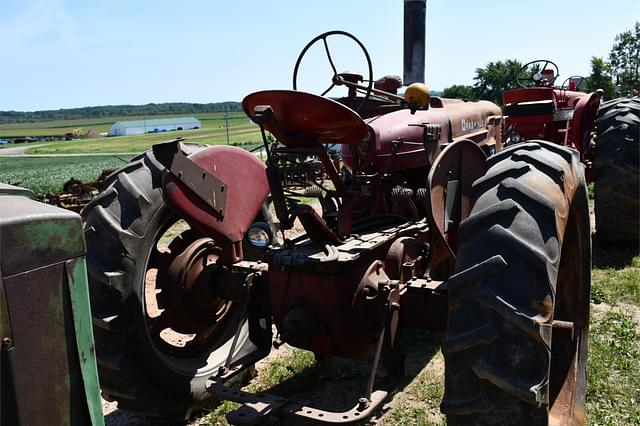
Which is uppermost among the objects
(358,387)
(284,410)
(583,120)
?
(583,120)

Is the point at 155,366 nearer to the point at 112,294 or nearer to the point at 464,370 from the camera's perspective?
the point at 112,294

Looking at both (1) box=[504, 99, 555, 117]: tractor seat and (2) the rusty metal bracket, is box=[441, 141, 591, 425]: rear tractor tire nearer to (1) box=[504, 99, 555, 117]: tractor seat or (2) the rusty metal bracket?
(2) the rusty metal bracket

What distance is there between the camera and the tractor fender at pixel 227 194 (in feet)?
10.3

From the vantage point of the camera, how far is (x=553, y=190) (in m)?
2.47

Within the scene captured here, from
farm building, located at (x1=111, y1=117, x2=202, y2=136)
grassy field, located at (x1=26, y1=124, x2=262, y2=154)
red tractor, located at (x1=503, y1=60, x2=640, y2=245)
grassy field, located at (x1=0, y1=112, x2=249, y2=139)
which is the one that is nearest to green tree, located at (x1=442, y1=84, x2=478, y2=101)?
grassy field, located at (x1=26, y1=124, x2=262, y2=154)

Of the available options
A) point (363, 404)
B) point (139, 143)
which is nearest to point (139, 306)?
point (363, 404)

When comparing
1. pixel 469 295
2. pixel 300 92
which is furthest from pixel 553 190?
pixel 300 92

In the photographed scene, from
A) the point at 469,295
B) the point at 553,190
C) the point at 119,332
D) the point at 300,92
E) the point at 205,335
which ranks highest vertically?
the point at 300,92

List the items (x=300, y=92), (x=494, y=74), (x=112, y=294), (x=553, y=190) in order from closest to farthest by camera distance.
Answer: (x=553, y=190) < (x=300, y=92) < (x=112, y=294) < (x=494, y=74)

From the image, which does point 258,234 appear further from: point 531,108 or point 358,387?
point 531,108

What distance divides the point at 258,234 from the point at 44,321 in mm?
2034

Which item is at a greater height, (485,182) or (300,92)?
(300,92)

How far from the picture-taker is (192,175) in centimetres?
314

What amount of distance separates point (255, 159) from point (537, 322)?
2.13 m
